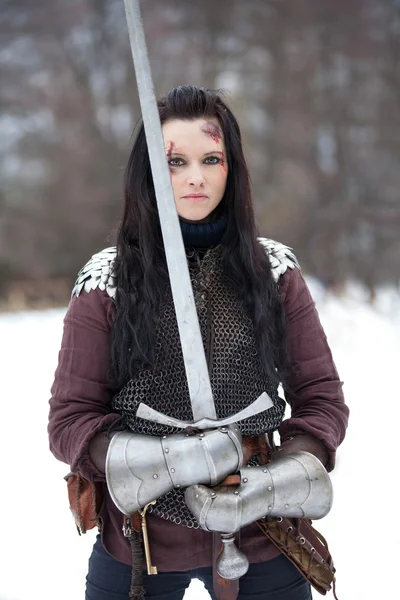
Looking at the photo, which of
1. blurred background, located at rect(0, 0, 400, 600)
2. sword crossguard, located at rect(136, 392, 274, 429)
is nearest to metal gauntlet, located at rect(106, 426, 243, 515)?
sword crossguard, located at rect(136, 392, 274, 429)

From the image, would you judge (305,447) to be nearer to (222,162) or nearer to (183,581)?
(183,581)

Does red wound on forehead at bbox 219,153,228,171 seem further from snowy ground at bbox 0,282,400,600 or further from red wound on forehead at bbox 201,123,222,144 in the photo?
snowy ground at bbox 0,282,400,600

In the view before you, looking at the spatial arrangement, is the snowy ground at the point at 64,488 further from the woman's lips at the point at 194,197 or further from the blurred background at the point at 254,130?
the woman's lips at the point at 194,197

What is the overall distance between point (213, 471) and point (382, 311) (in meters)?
4.90

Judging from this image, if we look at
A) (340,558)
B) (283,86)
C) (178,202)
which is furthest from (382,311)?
(178,202)

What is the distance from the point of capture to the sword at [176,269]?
1.04m

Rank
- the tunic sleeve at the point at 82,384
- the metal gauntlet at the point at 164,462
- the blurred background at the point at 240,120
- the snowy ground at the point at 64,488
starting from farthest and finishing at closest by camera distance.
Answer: the blurred background at the point at 240,120 < the snowy ground at the point at 64,488 < the tunic sleeve at the point at 82,384 < the metal gauntlet at the point at 164,462

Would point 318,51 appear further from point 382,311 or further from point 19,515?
point 19,515

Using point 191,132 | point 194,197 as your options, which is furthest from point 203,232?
point 191,132

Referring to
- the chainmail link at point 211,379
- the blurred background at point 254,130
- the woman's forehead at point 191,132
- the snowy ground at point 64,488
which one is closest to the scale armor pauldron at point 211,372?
the chainmail link at point 211,379

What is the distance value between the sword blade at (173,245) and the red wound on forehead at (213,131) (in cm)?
20

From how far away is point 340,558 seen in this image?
230 cm

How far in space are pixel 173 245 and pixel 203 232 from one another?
0.24 meters

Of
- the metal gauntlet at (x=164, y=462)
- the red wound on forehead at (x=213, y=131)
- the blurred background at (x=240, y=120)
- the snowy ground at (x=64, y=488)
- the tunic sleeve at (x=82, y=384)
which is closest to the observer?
the metal gauntlet at (x=164, y=462)
